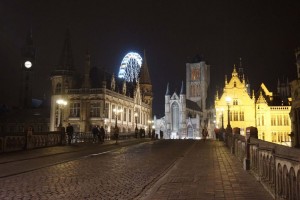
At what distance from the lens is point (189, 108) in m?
127

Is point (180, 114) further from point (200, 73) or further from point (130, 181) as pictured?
point (130, 181)

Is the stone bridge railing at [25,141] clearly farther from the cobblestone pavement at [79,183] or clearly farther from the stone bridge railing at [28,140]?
the cobblestone pavement at [79,183]

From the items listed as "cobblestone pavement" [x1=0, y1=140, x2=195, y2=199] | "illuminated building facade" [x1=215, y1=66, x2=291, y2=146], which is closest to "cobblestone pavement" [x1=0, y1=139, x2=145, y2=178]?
"cobblestone pavement" [x1=0, y1=140, x2=195, y2=199]

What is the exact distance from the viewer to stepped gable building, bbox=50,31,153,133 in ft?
194

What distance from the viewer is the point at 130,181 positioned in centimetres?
1089

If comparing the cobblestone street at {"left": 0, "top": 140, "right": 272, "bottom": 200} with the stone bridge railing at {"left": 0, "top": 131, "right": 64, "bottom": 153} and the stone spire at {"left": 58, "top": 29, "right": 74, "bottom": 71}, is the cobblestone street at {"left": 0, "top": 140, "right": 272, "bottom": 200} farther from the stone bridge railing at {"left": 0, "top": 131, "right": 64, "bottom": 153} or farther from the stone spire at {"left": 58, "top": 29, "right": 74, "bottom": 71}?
the stone spire at {"left": 58, "top": 29, "right": 74, "bottom": 71}

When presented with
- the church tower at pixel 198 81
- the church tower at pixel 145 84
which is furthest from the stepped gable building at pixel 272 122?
the church tower at pixel 198 81

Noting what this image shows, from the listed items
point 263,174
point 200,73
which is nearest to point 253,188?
point 263,174

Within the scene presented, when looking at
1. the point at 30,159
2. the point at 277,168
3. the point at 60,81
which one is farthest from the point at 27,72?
the point at 277,168

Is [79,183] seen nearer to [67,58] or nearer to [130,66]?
[67,58]

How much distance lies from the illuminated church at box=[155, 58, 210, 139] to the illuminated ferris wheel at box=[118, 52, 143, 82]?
3749cm

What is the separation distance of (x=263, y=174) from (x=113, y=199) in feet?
13.0

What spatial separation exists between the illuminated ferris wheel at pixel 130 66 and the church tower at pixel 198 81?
54749 millimetres

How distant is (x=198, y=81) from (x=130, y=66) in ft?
189
